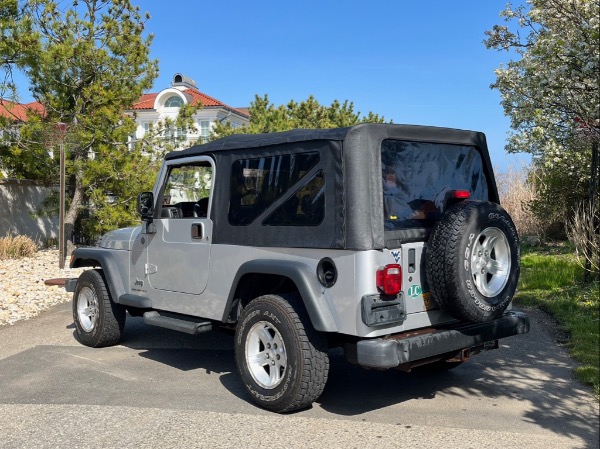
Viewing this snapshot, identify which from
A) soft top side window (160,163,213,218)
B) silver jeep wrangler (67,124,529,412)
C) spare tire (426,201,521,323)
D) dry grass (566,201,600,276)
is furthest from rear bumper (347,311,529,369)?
dry grass (566,201,600,276)

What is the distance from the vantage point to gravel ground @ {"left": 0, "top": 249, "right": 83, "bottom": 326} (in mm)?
9121

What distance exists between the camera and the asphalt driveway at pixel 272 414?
163 inches

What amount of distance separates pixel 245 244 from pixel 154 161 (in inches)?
470

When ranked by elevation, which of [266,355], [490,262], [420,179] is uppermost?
[420,179]

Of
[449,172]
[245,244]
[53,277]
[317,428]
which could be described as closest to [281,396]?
[317,428]

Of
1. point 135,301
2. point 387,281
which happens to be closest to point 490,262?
point 387,281

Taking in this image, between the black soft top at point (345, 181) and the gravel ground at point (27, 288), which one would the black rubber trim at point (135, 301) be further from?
the gravel ground at point (27, 288)

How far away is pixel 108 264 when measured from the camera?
21.5ft

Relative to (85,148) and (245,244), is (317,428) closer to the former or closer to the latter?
(245,244)

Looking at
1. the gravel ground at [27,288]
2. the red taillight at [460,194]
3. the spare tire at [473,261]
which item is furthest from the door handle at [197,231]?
the gravel ground at [27,288]

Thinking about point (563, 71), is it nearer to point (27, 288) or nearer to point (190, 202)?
point (190, 202)

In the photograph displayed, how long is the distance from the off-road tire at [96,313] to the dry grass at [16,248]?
27.5 feet

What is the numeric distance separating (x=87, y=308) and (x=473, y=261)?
462 cm

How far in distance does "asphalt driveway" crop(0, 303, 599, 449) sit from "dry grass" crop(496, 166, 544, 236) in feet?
32.3
